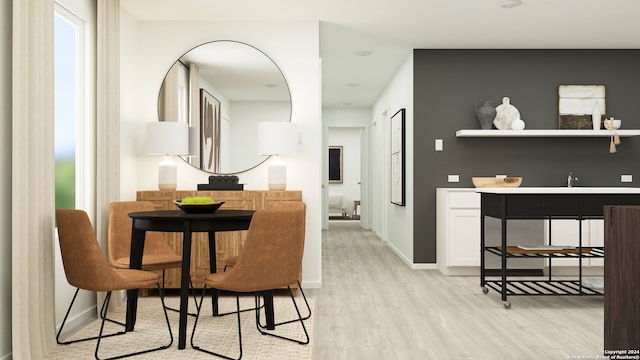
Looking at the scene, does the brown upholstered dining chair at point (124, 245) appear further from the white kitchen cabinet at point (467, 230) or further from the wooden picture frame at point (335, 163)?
the wooden picture frame at point (335, 163)

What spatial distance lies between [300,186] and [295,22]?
1494mm

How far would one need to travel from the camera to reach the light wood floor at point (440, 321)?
322cm

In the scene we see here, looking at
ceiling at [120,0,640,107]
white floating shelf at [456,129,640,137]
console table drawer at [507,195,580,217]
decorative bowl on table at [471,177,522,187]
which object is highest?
ceiling at [120,0,640,107]

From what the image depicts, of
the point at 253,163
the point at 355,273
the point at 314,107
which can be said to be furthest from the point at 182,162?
the point at 355,273

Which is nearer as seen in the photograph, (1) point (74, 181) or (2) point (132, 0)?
(1) point (74, 181)

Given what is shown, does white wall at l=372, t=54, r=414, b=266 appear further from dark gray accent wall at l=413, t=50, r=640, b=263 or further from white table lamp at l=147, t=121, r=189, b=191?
white table lamp at l=147, t=121, r=189, b=191

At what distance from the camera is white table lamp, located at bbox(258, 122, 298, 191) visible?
185 inches

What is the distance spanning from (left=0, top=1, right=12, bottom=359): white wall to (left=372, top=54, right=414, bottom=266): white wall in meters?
4.28

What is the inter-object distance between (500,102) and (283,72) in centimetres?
262

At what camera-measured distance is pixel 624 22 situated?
5203 mm

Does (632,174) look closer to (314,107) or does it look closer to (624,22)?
(624,22)

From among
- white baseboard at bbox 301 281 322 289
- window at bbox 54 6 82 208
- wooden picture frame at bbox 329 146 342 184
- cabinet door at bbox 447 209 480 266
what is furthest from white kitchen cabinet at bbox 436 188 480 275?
wooden picture frame at bbox 329 146 342 184

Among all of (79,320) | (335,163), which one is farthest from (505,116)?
(335,163)

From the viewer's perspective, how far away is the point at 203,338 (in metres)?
3.44
